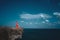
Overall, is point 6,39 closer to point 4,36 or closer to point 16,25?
point 4,36

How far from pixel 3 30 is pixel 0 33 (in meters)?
0.24

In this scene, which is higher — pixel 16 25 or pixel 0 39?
pixel 16 25

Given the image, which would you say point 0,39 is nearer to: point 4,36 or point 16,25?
point 4,36

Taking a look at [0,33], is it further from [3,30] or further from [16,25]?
[16,25]

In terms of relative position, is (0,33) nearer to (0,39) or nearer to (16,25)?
(0,39)

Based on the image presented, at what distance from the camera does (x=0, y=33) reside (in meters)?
7.90

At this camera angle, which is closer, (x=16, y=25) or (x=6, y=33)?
(x=6, y=33)

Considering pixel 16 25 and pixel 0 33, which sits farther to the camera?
pixel 16 25

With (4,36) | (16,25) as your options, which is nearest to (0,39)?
(4,36)

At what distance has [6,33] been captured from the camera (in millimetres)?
8180

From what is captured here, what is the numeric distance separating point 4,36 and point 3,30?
0.31m

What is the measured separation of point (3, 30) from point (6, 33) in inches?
9.5

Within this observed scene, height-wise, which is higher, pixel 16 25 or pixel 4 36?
pixel 16 25

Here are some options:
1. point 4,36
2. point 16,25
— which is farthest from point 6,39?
point 16,25
